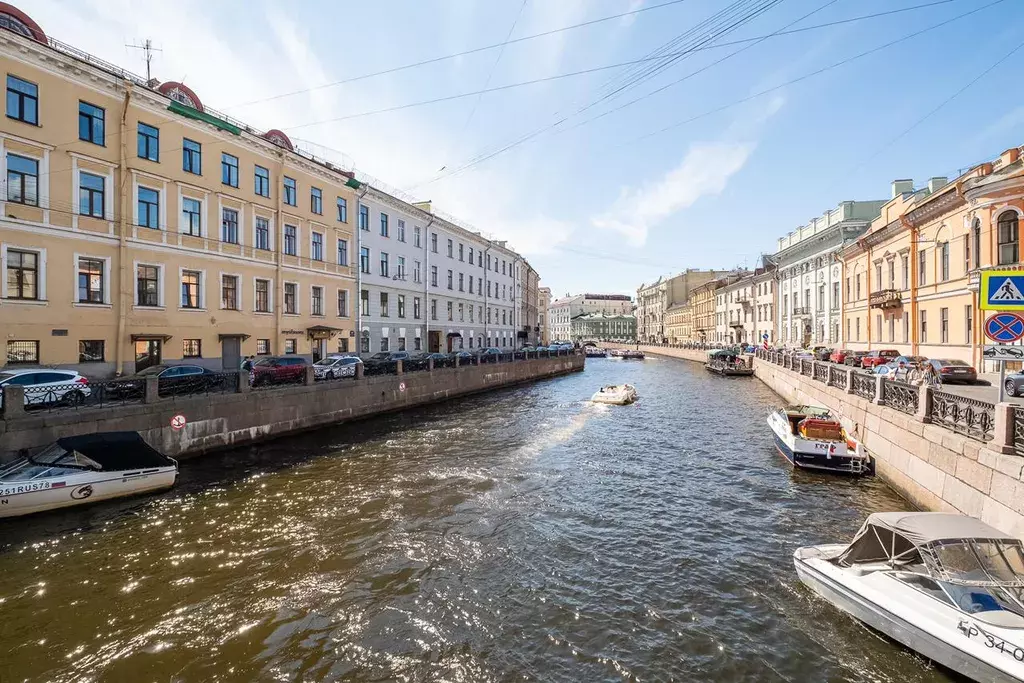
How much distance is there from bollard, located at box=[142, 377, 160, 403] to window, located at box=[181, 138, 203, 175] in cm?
1324

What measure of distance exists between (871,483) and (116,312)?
87.8 ft

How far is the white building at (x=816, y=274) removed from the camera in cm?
4409

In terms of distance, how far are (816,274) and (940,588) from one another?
165ft

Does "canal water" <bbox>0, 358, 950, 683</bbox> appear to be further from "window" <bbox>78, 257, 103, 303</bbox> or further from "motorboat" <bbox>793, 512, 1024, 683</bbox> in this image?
"window" <bbox>78, 257, 103, 303</bbox>

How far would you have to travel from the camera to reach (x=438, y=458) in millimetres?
15656

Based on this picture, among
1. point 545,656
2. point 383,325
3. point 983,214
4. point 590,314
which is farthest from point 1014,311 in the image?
point 590,314

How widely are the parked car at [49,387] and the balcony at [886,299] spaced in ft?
133

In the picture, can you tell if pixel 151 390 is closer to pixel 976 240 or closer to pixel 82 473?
pixel 82 473

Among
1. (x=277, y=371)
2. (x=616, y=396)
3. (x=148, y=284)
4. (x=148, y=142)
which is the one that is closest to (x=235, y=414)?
(x=277, y=371)

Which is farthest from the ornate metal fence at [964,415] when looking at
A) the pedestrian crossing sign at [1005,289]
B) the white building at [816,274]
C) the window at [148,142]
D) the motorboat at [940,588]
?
the white building at [816,274]

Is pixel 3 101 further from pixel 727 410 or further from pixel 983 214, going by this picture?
pixel 983 214

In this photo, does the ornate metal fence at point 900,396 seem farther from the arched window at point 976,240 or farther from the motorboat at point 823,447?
the arched window at point 976,240

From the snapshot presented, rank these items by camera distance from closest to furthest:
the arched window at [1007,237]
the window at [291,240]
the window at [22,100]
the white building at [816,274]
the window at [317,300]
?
1. the window at [22,100]
2. the arched window at [1007,237]
3. the window at [291,240]
4. the window at [317,300]
5. the white building at [816,274]

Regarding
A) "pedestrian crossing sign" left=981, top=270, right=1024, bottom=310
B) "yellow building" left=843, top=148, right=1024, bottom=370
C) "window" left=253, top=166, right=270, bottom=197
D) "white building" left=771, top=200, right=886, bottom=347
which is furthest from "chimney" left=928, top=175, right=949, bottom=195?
"window" left=253, top=166, right=270, bottom=197
